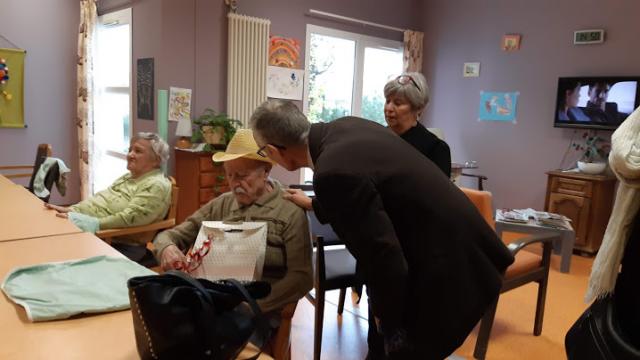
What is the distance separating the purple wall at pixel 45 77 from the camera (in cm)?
502

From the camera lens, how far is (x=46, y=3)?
202 inches

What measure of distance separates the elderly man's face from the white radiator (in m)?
3.12

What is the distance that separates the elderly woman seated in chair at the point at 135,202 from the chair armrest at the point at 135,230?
0.08 ft

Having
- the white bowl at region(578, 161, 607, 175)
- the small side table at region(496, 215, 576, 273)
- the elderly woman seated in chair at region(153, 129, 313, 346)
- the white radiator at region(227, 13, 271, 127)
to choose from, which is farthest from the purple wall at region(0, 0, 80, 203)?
the white bowl at region(578, 161, 607, 175)

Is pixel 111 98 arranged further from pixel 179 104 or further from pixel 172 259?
pixel 172 259

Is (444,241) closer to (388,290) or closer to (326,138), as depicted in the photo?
(388,290)

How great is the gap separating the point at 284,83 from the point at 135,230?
3177 millimetres

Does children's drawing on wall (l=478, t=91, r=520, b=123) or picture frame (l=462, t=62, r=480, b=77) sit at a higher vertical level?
picture frame (l=462, t=62, r=480, b=77)

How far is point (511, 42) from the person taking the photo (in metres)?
5.38

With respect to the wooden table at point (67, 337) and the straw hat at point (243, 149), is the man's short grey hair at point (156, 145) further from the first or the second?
the wooden table at point (67, 337)

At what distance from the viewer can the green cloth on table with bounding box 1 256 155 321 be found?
47.4 inches

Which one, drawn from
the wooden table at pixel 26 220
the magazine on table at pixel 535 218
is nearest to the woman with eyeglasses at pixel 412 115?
the wooden table at pixel 26 220

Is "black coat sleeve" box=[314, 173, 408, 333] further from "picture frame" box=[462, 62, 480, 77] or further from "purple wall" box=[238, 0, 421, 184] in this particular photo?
"picture frame" box=[462, 62, 480, 77]

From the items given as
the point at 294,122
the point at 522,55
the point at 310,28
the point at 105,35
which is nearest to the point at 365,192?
the point at 294,122
